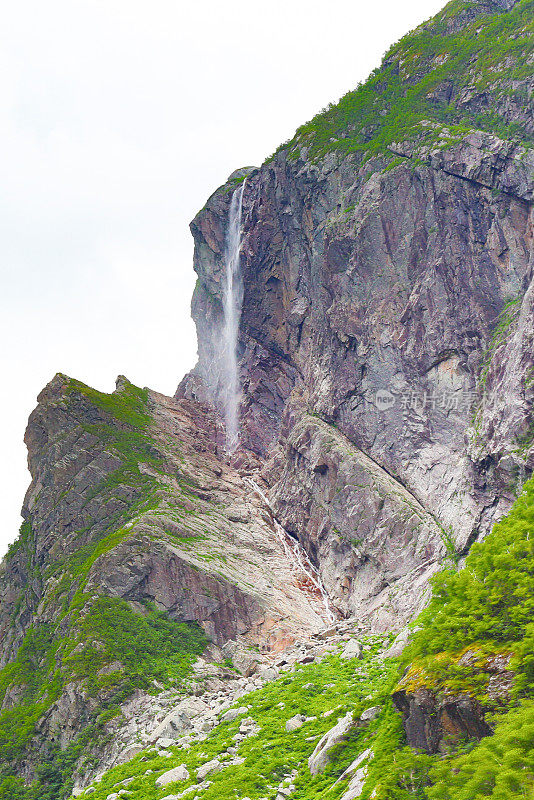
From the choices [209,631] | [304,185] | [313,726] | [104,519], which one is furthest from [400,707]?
[304,185]

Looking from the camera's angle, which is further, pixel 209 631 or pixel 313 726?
pixel 209 631

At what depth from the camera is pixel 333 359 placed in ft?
212

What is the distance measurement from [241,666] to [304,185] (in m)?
55.9

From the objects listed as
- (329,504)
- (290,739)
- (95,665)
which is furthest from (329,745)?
(329,504)

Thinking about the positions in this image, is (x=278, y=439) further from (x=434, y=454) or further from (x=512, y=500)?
(x=512, y=500)

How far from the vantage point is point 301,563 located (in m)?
55.5

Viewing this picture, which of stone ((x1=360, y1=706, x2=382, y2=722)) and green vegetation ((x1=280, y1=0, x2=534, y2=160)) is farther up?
green vegetation ((x1=280, y1=0, x2=534, y2=160))

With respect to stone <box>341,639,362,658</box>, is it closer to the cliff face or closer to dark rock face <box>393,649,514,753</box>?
the cliff face

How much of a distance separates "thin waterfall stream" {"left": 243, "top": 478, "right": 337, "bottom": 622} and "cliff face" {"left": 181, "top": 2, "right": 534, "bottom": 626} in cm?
103

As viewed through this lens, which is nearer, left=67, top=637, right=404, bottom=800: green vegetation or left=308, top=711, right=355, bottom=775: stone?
left=67, top=637, right=404, bottom=800: green vegetation

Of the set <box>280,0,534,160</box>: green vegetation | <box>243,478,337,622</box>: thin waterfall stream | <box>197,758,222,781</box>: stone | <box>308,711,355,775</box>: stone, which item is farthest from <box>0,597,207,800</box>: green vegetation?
<box>280,0,534,160</box>: green vegetation

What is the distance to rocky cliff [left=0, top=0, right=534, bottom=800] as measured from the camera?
1680cm

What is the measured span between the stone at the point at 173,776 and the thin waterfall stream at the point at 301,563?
2742 cm

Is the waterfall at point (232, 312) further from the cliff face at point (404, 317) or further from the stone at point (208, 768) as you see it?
the stone at point (208, 768)
